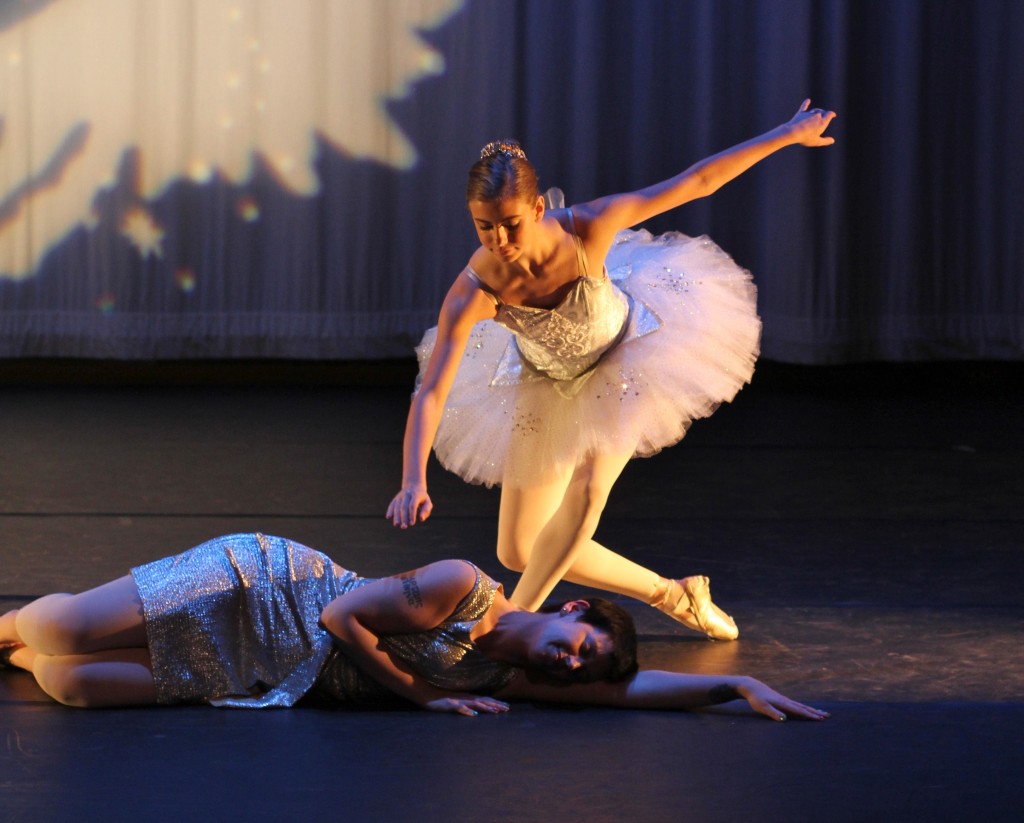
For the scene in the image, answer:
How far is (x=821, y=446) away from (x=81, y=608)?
9.31 ft

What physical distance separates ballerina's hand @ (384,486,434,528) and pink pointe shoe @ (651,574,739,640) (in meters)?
0.71

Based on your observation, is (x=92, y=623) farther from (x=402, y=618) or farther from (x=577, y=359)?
(x=577, y=359)

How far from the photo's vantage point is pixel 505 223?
2.35 metres

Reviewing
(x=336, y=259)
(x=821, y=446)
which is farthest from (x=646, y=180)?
(x=821, y=446)

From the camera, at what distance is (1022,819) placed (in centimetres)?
184

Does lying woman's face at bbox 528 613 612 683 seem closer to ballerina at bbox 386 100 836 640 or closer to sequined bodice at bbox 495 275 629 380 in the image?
ballerina at bbox 386 100 836 640

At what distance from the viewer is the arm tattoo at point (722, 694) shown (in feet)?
7.32

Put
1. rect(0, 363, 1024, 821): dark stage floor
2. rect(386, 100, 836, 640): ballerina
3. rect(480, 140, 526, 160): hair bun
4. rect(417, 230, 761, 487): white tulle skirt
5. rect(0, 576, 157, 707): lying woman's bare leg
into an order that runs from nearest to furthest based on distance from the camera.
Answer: rect(0, 363, 1024, 821): dark stage floor, rect(0, 576, 157, 707): lying woman's bare leg, rect(480, 140, 526, 160): hair bun, rect(386, 100, 836, 640): ballerina, rect(417, 230, 761, 487): white tulle skirt

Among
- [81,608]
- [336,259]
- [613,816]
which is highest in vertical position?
[336,259]

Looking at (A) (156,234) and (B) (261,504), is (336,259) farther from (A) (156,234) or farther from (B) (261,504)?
(B) (261,504)

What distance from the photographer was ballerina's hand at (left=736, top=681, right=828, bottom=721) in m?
2.21

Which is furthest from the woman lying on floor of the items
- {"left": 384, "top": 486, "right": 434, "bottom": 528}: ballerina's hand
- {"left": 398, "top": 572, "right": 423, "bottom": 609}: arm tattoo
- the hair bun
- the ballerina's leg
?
the hair bun

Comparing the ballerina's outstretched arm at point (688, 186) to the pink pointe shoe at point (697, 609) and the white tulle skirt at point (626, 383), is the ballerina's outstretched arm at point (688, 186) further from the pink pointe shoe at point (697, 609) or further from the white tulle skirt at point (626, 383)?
the pink pointe shoe at point (697, 609)

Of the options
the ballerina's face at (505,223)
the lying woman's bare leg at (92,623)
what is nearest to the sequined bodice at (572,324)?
the ballerina's face at (505,223)
